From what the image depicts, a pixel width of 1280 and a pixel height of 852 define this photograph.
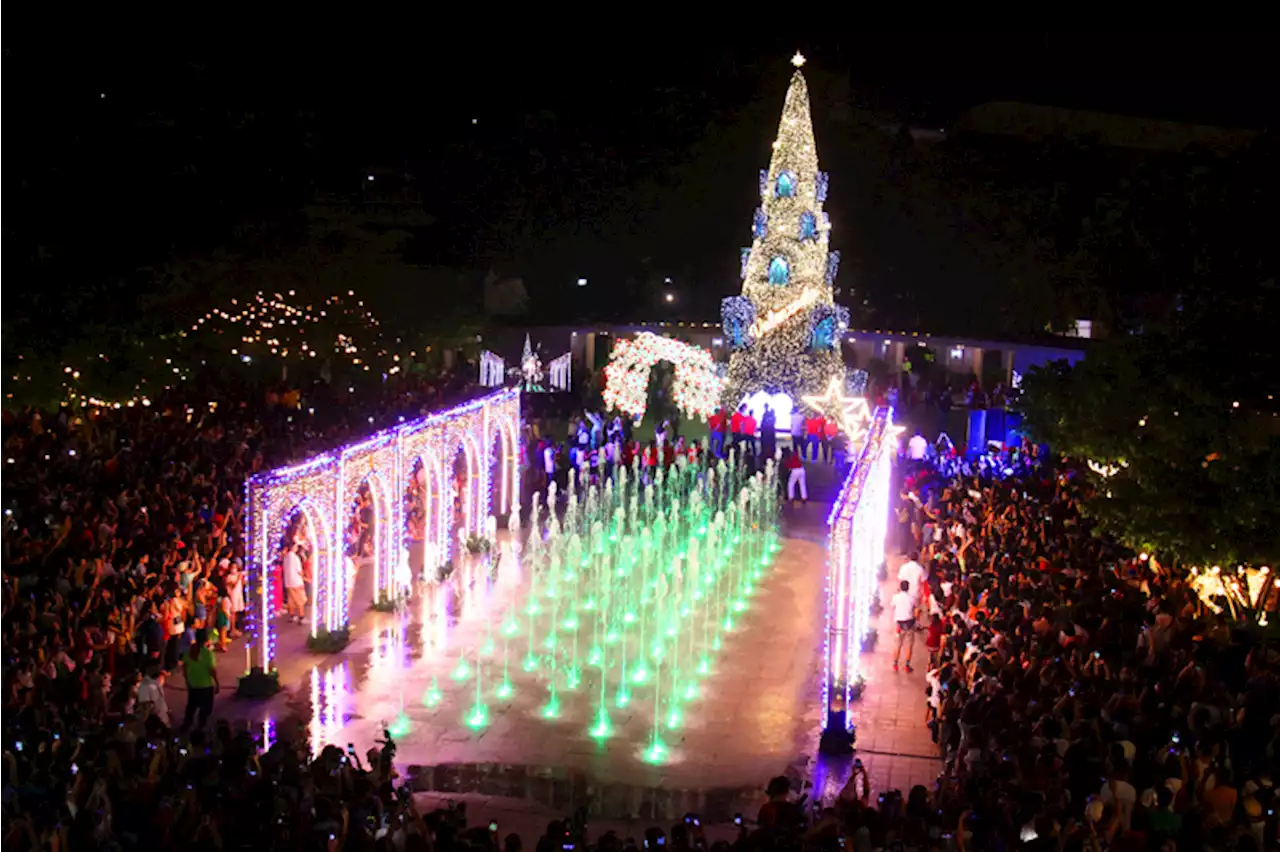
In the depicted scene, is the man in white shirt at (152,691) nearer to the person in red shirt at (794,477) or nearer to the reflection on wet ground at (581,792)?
the reflection on wet ground at (581,792)

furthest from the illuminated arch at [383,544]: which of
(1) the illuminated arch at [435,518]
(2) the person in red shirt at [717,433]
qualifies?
(2) the person in red shirt at [717,433]

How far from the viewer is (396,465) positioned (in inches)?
708

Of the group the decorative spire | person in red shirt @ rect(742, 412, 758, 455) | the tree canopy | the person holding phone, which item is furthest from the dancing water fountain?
the decorative spire

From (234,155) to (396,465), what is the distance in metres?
15.5

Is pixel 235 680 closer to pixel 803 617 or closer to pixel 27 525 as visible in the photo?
pixel 27 525

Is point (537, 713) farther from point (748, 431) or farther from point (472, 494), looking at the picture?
point (748, 431)

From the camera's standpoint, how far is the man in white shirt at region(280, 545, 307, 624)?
16.7 meters

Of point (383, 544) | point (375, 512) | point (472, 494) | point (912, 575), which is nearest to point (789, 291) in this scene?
point (472, 494)

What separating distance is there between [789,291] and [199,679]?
77.3ft

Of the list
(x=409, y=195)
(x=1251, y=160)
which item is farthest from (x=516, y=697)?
(x=409, y=195)

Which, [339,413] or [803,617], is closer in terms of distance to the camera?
[803,617]

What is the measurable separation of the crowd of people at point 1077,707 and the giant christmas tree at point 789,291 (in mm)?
16870

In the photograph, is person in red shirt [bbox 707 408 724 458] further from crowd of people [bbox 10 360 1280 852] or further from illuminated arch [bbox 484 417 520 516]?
crowd of people [bbox 10 360 1280 852]

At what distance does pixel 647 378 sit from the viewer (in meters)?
35.8
